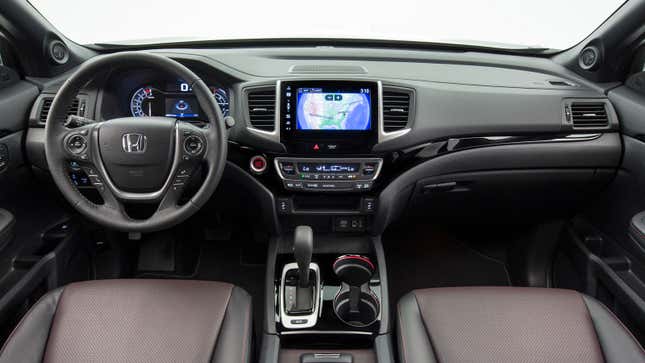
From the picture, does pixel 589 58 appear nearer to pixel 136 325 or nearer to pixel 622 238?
pixel 622 238

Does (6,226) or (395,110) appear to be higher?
(395,110)

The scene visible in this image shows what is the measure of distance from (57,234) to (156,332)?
991 mm

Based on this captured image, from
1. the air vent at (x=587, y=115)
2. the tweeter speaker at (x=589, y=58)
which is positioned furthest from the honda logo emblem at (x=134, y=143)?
the tweeter speaker at (x=589, y=58)

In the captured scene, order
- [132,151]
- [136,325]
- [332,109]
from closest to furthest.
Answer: [136,325], [132,151], [332,109]

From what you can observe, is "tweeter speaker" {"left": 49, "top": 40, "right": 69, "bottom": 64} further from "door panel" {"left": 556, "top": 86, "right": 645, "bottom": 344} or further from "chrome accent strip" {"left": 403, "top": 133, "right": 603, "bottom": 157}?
"door panel" {"left": 556, "top": 86, "right": 645, "bottom": 344}

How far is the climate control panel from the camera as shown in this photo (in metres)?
1.74

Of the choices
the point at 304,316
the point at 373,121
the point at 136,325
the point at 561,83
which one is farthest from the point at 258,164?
the point at 561,83

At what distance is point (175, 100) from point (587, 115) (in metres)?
1.51

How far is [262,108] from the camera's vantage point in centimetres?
172

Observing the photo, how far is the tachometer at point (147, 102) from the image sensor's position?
1842 millimetres

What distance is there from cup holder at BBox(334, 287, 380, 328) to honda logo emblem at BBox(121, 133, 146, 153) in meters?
0.83

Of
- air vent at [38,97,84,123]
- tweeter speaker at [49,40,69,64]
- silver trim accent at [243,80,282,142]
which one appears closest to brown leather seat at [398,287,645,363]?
silver trim accent at [243,80,282,142]

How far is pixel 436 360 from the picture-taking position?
131 cm

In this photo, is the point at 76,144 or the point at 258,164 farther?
the point at 258,164
